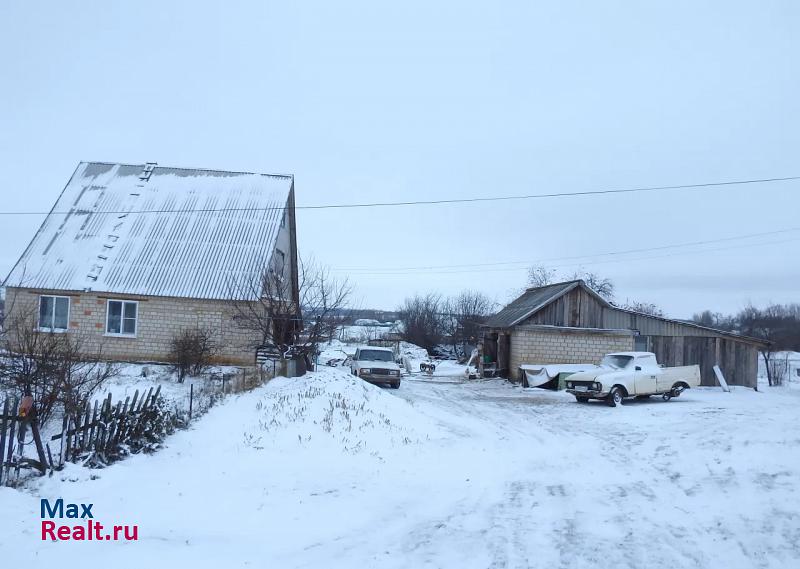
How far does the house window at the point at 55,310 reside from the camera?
75.3 feet

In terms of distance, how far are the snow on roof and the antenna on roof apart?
5 centimetres

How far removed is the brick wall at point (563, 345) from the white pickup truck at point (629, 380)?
19.9 feet

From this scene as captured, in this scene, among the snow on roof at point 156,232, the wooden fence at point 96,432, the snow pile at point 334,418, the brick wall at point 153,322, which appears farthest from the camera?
the snow on roof at point 156,232

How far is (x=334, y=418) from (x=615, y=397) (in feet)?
38.7

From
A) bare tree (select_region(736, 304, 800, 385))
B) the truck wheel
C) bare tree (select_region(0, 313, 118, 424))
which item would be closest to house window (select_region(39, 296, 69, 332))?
bare tree (select_region(0, 313, 118, 424))

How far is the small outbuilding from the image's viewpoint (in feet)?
90.9

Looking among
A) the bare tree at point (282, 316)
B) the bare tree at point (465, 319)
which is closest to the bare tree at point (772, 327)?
the bare tree at point (465, 319)

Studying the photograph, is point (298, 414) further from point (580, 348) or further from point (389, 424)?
point (580, 348)

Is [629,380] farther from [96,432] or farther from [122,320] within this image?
[122,320]

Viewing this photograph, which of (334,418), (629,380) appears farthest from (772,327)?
(334,418)

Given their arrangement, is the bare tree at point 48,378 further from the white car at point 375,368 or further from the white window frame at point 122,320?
the white car at point 375,368

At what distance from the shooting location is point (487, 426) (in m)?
15.0

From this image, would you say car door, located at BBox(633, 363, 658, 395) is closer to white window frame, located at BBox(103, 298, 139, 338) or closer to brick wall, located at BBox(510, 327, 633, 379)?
brick wall, located at BBox(510, 327, 633, 379)

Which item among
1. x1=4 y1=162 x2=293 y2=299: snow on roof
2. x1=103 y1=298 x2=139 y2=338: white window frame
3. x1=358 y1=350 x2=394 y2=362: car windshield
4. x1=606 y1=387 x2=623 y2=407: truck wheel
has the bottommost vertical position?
x1=606 y1=387 x2=623 y2=407: truck wheel
